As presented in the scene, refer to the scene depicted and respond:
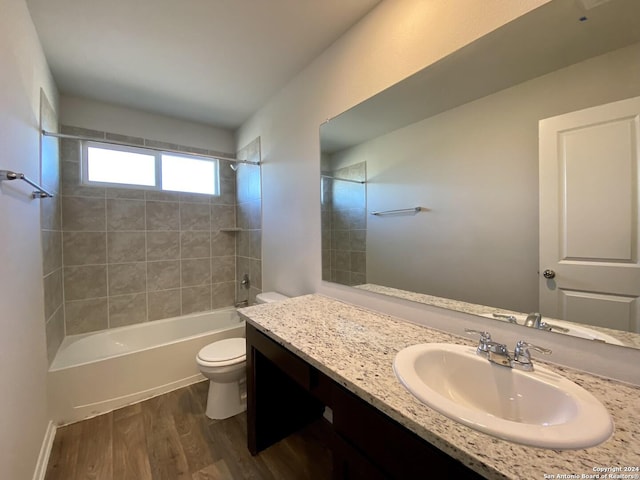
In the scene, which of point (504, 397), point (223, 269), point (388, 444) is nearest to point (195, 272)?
point (223, 269)

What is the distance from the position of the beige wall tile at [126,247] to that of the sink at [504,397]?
276 centimetres

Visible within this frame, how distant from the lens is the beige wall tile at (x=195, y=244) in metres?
2.86

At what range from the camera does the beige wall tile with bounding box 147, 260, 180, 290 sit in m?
2.68

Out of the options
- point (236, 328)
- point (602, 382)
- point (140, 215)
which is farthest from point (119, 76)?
point (602, 382)

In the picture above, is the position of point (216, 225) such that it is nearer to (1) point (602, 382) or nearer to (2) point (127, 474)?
(2) point (127, 474)

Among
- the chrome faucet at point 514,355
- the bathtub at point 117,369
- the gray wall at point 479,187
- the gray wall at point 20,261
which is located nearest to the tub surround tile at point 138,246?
the bathtub at point 117,369

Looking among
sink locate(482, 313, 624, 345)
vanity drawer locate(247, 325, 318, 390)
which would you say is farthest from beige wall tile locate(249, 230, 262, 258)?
sink locate(482, 313, 624, 345)

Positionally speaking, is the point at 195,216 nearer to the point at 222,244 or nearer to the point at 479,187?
the point at 222,244

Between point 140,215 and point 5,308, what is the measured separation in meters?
1.79

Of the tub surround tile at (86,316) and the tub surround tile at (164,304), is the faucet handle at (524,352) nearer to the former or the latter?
the tub surround tile at (164,304)

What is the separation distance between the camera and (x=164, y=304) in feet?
9.05

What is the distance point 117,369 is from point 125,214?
4.73 ft

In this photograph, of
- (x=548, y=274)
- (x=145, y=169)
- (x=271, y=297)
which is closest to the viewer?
(x=548, y=274)

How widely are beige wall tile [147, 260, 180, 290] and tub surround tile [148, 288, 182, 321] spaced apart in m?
0.06
